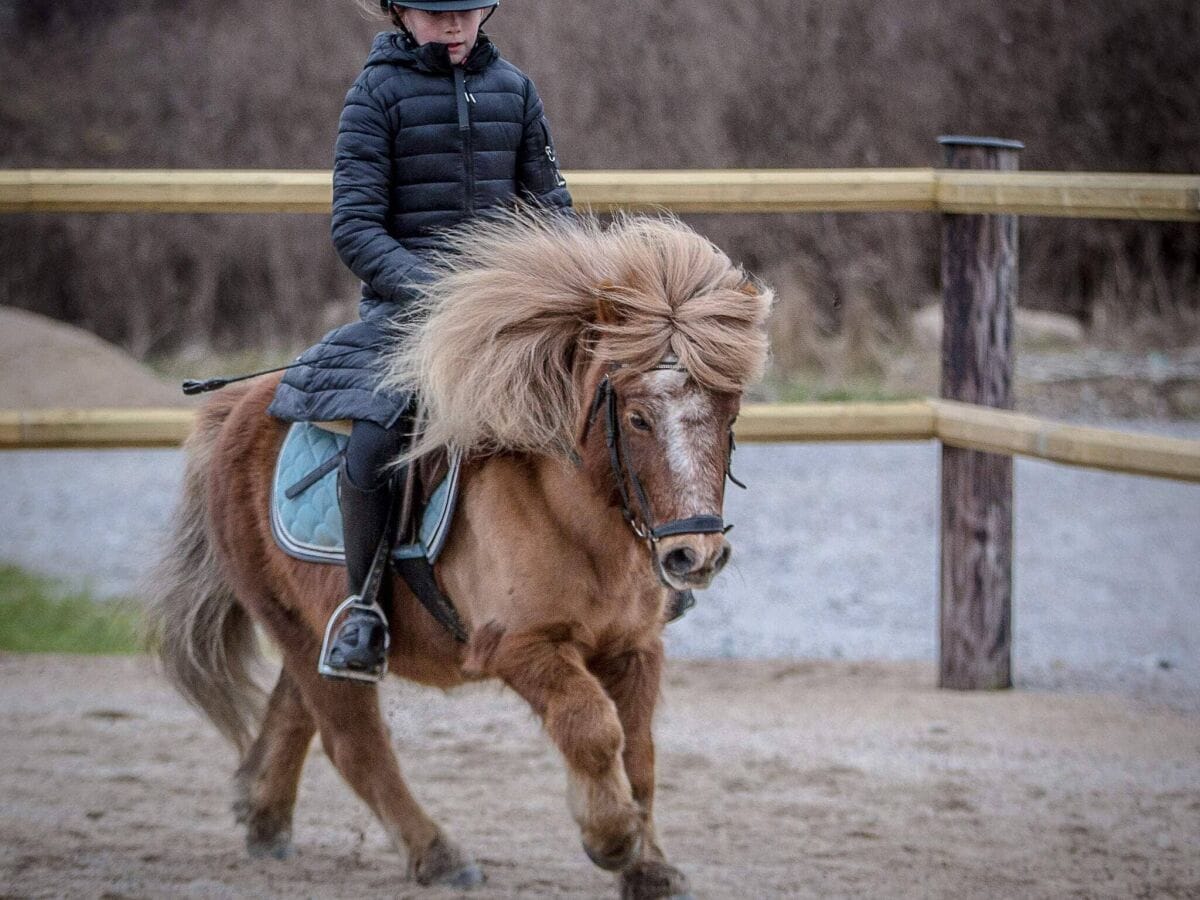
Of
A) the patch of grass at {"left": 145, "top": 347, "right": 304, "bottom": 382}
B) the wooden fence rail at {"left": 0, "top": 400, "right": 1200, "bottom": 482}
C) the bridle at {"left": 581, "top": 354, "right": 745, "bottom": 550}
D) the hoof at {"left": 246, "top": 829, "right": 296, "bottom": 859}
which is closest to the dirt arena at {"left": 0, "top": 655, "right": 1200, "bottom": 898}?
the hoof at {"left": 246, "top": 829, "right": 296, "bottom": 859}

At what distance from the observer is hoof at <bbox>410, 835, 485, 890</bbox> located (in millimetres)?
3656

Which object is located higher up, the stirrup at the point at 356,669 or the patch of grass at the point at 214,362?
the patch of grass at the point at 214,362

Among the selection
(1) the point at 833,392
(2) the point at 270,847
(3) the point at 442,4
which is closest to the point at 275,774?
(2) the point at 270,847

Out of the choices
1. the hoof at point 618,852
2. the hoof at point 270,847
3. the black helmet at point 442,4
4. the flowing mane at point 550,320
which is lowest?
the hoof at point 270,847

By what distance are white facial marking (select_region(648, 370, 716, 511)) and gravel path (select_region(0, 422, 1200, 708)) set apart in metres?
2.85

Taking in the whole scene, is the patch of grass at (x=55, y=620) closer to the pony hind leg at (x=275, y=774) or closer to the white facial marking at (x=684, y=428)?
the pony hind leg at (x=275, y=774)

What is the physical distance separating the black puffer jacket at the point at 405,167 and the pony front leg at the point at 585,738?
643 mm

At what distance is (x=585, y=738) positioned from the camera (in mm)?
2865

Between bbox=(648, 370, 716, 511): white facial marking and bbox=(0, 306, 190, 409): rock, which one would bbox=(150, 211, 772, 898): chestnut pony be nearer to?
bbox=(648, 370, 716, 511): white facial marking

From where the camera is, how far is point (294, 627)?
371 centimetres

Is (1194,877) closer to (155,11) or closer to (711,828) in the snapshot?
(711,828)

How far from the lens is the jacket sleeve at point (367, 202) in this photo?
323cm

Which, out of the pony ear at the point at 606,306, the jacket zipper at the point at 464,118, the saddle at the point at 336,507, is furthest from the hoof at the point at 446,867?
the jacket zipper at the point at 464,118

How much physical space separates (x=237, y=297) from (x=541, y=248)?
9204 millimetres
